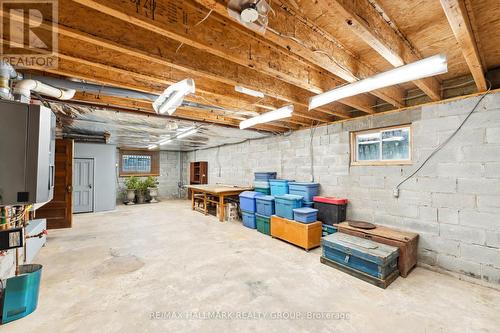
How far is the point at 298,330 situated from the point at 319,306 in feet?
1.38

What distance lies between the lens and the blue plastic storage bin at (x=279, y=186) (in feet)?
15.0

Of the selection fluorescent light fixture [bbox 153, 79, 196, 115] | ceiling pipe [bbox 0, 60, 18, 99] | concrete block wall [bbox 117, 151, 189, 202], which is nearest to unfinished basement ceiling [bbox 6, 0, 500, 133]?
fluorescent light fixture [bbox 153, 79, 196, 115]

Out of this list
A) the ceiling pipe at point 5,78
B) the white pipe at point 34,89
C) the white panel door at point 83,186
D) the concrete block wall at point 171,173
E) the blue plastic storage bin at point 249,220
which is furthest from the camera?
the concrete block wall at point 171,173

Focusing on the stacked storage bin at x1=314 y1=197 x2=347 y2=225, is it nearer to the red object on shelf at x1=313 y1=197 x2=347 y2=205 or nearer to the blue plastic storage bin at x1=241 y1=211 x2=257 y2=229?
the red object on shelf at x1=313 y1=197 x2=347 y2=205

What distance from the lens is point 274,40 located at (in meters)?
1.53

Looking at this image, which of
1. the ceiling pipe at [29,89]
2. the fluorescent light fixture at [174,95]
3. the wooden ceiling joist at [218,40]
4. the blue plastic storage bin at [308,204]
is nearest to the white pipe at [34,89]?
the ceiling pipe at [29,89]

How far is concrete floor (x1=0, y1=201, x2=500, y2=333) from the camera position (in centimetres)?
182

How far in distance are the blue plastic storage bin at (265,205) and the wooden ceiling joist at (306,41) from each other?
287 centimetres

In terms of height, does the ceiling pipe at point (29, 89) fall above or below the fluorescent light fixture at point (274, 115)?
below

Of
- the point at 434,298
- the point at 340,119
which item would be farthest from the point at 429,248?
the point at 340,119

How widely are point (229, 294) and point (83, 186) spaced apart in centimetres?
628

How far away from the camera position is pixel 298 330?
1.76m

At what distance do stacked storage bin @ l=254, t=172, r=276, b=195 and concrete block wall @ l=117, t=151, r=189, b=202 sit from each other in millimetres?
6153

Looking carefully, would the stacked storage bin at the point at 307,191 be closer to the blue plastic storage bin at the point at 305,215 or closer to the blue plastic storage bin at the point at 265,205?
the blue plastic storage bin at the point at 305,215
